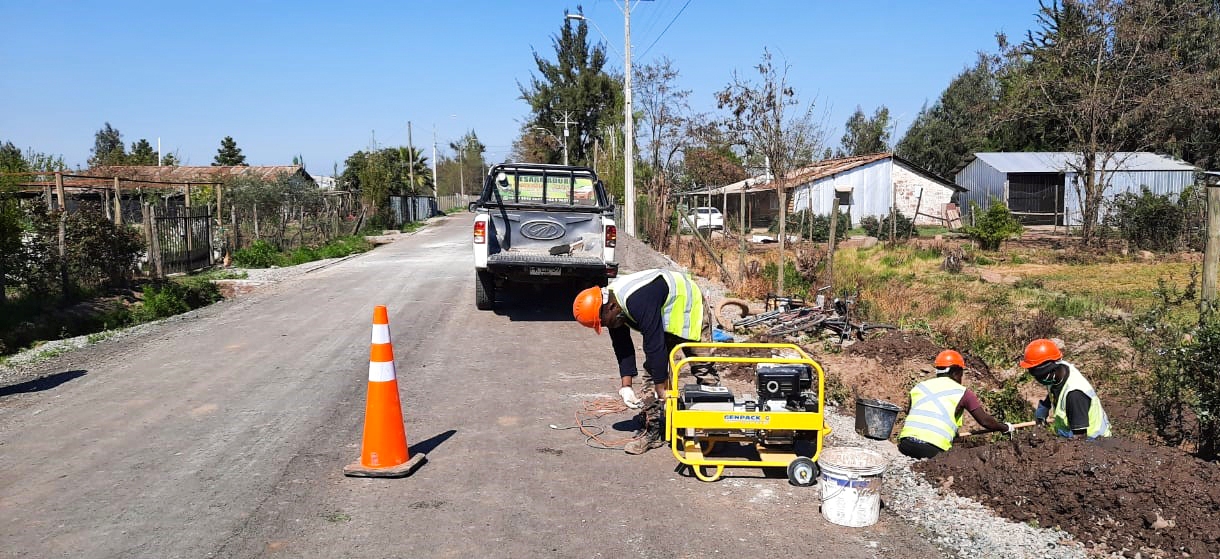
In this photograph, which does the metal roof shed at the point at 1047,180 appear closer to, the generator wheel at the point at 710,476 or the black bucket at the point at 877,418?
A: the black bucket at the point at 877,418

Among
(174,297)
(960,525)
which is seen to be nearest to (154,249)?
(174,297)

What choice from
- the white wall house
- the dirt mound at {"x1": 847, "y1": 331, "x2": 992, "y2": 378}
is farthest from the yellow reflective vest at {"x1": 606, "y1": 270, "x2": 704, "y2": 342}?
the white wall house

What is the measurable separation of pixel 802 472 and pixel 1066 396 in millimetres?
1797

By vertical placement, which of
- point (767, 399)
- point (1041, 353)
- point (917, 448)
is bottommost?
point (917, 448)

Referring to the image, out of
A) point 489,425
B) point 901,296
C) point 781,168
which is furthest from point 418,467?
point 781,168

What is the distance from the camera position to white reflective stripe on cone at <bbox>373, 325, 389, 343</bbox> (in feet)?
18.1

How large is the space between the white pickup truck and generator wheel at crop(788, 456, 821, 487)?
6.88 metres

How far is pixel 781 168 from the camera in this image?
52.7 ft

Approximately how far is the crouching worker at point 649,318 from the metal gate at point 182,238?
12.8 metres

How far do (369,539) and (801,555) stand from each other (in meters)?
2.17

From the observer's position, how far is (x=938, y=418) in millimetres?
5633

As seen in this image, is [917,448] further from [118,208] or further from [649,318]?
[118,208]

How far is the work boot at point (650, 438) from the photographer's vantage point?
585 centimetres

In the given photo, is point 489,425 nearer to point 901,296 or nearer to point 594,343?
point 594,343
